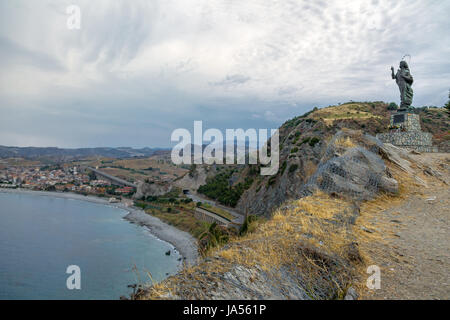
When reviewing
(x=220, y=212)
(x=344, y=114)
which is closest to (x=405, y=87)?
(x=344, y=114)

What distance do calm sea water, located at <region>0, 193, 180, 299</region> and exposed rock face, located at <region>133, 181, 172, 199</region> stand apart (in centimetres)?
1470

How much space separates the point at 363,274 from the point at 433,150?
18.9 m

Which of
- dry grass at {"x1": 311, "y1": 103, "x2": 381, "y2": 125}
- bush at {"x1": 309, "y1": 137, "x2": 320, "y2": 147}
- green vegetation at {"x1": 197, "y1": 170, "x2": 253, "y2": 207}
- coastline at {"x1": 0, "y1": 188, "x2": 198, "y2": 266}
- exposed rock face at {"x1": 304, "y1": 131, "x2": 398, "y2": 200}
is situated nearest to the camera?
exposed rock face at {"x1": 304, "y1": 131, "x2": 398, "y2": 200}

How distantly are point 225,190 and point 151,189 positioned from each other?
129ft

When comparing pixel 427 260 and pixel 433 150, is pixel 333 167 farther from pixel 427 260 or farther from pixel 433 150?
pixel 433 150

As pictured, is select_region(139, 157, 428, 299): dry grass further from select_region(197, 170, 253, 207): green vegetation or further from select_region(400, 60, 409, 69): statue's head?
select_region(197, 170, 253, 207): green vegetation

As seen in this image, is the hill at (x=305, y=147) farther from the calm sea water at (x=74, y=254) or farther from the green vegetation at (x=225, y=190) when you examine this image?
the calm sea water at (x=74, y=254)

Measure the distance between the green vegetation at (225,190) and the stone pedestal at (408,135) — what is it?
3266 centimetres

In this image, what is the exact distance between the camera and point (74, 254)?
144 ft

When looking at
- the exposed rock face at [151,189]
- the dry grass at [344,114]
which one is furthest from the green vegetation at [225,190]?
the dry grass at [344,114]

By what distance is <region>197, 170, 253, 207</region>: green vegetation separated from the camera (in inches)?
2012

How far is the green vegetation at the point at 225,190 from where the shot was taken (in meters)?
51.1

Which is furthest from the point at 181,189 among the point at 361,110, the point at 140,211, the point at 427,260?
the point at 427,260

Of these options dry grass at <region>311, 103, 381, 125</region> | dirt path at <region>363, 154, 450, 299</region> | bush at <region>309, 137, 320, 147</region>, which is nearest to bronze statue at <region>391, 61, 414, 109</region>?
dirt path at <region>363, 154, 450, 299</region>
